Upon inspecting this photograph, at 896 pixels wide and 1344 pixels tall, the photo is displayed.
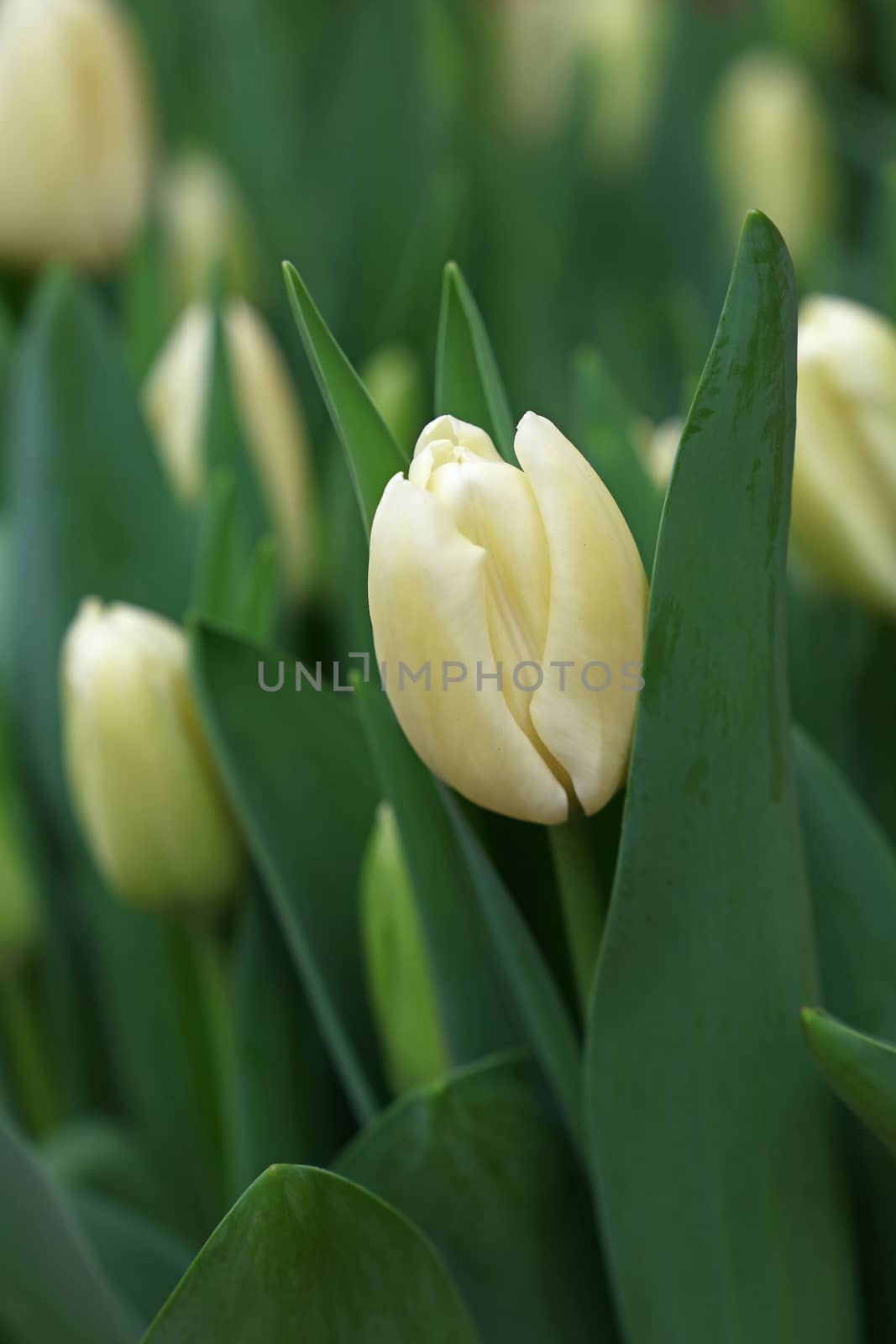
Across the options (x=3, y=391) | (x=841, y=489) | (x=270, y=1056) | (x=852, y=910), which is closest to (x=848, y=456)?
(x=841, y=489)

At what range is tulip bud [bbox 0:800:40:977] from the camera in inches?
16.6

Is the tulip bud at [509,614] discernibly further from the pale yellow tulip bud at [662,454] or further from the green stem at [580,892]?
the pale yellow tulip bud at [662,454]

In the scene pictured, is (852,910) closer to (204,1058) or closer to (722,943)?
(722,943)

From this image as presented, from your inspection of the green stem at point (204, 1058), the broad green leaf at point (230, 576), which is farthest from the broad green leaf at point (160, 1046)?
the broad green leaf at point (230, 576)

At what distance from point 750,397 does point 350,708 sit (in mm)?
157

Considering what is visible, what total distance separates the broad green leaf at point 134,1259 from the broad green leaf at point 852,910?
0.19 m

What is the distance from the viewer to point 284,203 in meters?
0.78

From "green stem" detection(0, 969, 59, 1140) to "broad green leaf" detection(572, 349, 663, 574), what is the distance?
0.26 meters

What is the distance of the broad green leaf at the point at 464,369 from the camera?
11.1 inches

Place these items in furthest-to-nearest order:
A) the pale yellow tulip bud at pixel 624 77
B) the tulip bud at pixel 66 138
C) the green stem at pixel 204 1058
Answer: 1. the pale yellow tulip bud at pixel 624 77
2. the tulip bud at pixel 66 138
3. the green stem at pixel 204 1058

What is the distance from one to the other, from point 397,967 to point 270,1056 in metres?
0.07

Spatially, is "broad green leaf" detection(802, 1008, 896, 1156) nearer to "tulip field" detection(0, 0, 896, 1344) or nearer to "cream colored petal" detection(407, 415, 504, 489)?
"tulip field" detection(0, 0, 896, 1344)

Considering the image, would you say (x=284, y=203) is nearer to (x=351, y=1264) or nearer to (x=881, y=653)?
(x=881, y=653)

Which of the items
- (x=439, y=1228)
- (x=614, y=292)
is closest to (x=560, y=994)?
(x=439, y=1228)
